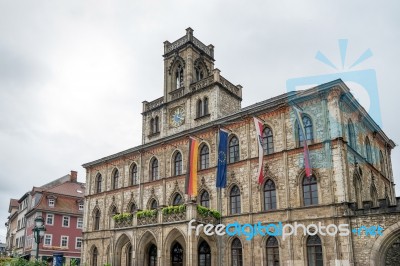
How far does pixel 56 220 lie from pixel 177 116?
26462 millimetres

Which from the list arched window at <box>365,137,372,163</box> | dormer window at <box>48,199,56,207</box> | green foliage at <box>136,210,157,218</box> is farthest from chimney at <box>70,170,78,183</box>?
arched window at <box>365,137,372,163</box>

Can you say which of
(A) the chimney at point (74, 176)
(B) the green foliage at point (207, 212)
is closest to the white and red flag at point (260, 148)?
(B) the green foliage at point (207, 212)

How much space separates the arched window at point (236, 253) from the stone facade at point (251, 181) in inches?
3.6

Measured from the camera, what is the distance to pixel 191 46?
3531 cm

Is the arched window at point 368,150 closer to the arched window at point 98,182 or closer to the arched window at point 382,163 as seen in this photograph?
the arched window at point 382,163

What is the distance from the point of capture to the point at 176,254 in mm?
28938

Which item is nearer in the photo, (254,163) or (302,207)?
(302,207)

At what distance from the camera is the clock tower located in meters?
31.3

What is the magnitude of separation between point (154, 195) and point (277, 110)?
39.7ft

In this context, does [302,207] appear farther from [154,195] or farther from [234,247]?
[154,195]

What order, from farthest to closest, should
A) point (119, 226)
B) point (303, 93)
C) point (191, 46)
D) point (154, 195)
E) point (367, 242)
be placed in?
point (191, 46)
point (154, 195)
point (119, 226)
point (303, 93)
point (367, 242)

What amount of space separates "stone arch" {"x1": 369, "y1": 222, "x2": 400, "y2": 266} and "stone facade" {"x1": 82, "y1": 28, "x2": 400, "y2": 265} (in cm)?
5

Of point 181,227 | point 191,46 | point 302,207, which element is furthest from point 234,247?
point 191,46

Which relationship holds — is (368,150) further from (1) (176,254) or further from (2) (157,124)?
(2) (157,124)
